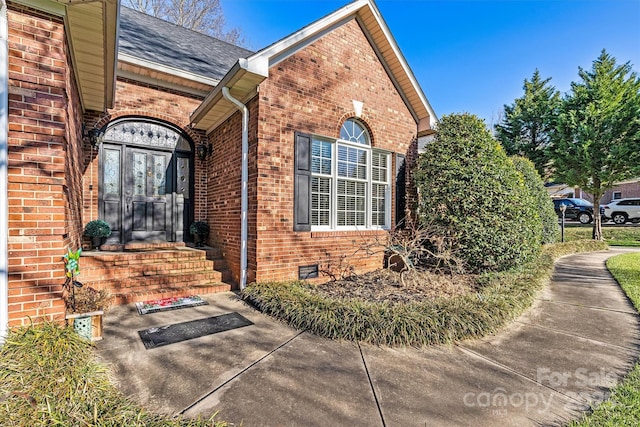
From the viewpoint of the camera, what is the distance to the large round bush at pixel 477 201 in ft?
20.0

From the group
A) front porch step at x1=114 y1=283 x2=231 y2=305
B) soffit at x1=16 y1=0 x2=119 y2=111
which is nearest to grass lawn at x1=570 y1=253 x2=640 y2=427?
front porch step at x1=114 y1=283 x2=231 y2=305

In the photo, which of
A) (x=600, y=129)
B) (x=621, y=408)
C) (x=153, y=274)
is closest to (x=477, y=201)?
(x=621, y=408)

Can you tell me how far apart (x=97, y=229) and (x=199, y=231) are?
74.5 inches

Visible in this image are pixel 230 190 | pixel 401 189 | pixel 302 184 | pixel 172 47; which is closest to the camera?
pixel 302 184

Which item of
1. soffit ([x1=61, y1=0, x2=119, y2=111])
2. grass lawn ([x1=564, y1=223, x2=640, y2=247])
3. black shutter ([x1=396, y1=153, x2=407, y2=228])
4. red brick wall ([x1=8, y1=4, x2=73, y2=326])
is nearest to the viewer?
red brick wall ([x1=8, y1=4, x2=73, y2=326])

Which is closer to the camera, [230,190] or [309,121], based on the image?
[309,121]

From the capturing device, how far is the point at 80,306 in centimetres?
349

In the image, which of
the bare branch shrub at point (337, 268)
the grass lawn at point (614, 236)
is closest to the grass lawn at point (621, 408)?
the bare branch shrub at point (337, 268)

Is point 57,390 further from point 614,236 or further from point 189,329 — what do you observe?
point 614,236

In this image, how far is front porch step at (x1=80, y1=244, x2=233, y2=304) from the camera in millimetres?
4820

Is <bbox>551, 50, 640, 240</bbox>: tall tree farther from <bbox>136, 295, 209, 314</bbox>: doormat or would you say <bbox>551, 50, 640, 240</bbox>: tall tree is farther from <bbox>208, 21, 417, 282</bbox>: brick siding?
<bbox>136, 295, 209, 314</bbox>: doormat

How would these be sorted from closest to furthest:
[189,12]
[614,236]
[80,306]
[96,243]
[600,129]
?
[80,306], [96,243], [600,129], [614,236], [189,12]

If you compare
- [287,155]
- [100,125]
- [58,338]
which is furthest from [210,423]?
[100,125]

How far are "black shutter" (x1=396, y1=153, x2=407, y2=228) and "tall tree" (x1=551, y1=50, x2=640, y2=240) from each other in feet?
33.3
